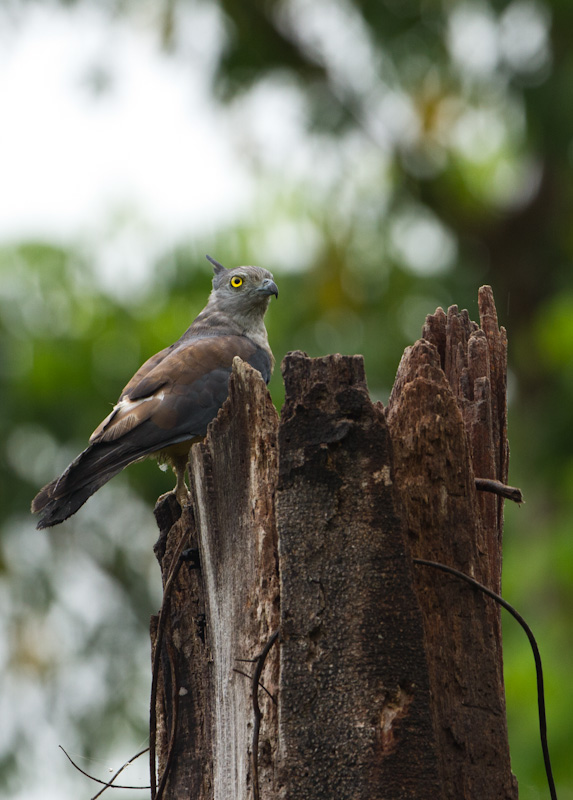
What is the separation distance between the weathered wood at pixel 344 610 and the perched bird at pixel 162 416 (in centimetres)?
137

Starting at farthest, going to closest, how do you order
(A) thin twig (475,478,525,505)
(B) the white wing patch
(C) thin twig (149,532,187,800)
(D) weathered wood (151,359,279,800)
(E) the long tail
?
1. (B) the white wing patch
2. (E) the long tail
3. (C) thin twig (149,532,187,800)
4. (A) thin twig (475,478,525,505)
5. (D) weathered wood (151,359,279,800)

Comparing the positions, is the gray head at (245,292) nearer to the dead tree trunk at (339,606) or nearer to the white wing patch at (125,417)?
the white wing patch at (125,417)

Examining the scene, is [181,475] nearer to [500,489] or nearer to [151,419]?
[151,419]

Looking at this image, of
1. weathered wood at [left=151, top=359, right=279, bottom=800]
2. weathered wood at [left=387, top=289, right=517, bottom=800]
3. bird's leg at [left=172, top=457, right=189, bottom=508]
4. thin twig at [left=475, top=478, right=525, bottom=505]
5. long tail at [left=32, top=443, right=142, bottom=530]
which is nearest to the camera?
weathered wood at [left=387, top=289, right=517, bottom=800]

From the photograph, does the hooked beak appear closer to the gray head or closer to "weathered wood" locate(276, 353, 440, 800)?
the gray head

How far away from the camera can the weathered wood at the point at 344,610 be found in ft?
8.34

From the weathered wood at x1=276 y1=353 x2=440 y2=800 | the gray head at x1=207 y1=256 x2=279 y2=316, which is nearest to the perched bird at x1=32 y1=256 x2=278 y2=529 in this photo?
the gray head at x1=207 y1=256 x2=279 y2=316

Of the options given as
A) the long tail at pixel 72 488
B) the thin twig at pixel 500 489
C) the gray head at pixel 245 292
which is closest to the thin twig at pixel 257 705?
the thin twig at pixel 500 489

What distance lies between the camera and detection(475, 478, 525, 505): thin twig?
3.07m

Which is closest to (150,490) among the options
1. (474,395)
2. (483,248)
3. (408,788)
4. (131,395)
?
(483,248)

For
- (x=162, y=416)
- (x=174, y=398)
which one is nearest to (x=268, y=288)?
(x=174, y=398)

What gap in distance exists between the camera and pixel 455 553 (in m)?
2.88

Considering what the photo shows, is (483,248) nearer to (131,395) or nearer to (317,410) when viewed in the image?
(131,395)

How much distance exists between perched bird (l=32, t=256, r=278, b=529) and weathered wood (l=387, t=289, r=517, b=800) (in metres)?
1.23
